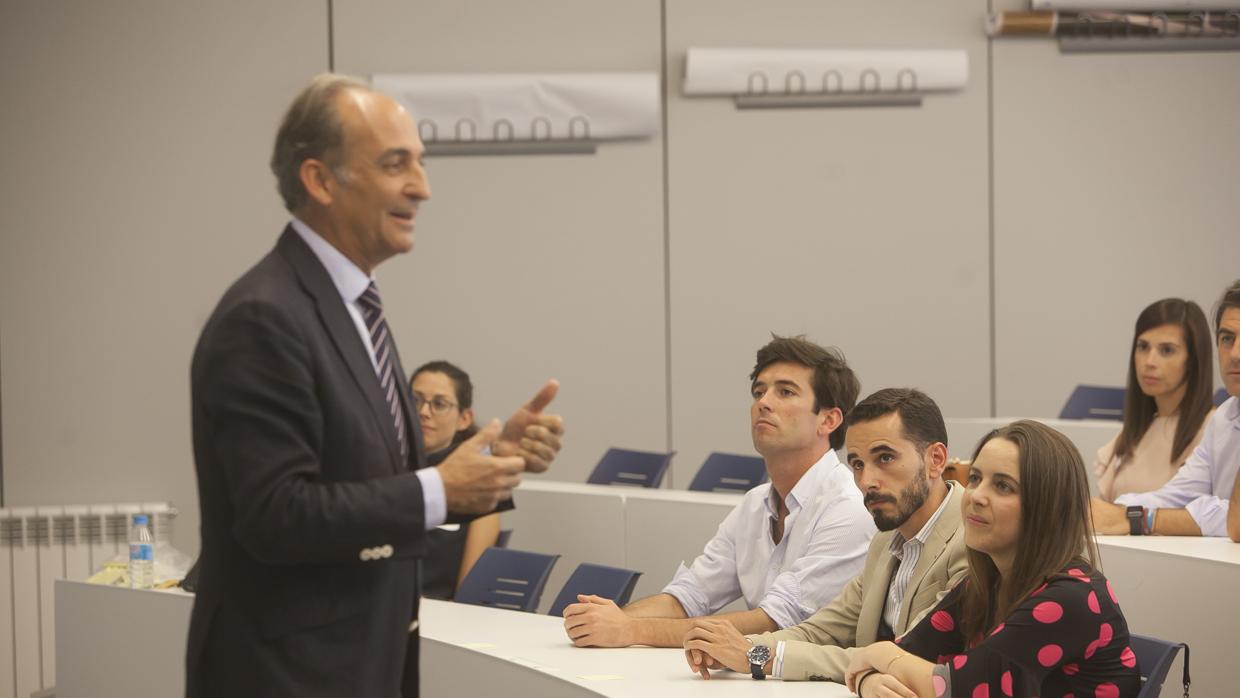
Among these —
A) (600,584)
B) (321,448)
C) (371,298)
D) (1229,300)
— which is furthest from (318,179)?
(1229,300)

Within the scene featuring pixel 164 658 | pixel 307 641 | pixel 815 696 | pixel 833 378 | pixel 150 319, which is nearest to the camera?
pixel 307 641

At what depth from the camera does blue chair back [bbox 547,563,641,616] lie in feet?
11.1

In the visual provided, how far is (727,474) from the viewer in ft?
16.5

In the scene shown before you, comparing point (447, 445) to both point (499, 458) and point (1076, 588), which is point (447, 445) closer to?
point (1076, 588)

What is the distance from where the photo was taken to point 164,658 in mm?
3879

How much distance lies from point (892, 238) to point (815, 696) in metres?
4.30

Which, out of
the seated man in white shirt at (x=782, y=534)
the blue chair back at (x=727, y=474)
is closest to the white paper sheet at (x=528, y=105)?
the blue chair back at (x=727, y=474)

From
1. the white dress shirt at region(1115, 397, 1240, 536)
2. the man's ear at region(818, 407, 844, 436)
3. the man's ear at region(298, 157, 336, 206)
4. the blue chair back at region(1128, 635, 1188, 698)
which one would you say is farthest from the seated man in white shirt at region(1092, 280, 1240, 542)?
the man's ear at region(298, 157, 336, 206)

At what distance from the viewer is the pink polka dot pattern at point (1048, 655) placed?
220 cm

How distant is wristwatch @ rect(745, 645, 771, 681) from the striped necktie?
3.86ft

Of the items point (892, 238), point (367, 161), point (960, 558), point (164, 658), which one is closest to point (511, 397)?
point (892, 238)

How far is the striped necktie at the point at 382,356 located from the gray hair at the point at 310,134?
0.14 metres

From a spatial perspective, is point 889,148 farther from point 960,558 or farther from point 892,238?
point 960,558

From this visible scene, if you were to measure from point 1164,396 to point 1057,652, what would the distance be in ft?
6.78
